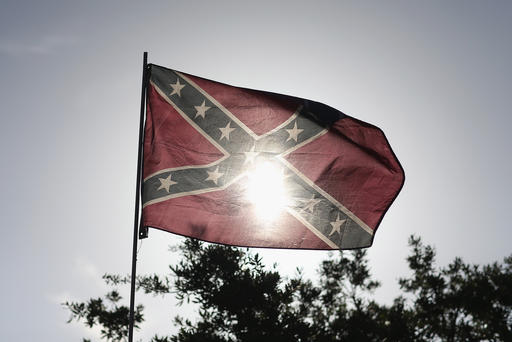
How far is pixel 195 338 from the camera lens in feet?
54.3

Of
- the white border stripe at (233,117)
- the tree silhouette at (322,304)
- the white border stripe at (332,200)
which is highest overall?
the white border stripe at (233,117)

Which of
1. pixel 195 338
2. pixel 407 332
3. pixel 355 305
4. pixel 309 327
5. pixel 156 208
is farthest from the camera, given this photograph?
pixel 355 305

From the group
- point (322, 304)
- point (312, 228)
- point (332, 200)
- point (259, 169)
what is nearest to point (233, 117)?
point (259, 169)

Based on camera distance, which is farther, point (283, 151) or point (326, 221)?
point (283, 151)

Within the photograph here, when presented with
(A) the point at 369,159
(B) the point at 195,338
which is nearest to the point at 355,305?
(B) the point at 195,338

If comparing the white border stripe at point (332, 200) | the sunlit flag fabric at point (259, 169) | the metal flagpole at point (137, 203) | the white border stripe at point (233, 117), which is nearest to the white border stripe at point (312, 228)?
the sunlit flag fabric at point (259, 169)

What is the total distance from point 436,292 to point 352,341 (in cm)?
831

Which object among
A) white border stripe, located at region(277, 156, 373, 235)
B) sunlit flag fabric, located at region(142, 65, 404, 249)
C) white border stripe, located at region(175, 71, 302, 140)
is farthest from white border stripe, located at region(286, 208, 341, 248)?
white border stripe, located at region(175, 71, 302, 140)

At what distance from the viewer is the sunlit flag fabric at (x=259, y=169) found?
5.59 metres

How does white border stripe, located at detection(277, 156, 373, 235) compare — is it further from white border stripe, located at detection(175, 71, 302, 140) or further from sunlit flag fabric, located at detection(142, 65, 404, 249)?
white border stripe, located at detection(175, 71, 302, 140)

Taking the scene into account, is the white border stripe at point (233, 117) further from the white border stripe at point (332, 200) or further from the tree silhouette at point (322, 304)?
the tree silhouette at point (322, 304)

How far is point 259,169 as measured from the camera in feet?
19.7

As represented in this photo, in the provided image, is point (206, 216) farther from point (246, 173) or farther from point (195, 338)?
point (195, 338)

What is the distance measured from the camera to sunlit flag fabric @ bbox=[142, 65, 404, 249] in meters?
5.59
